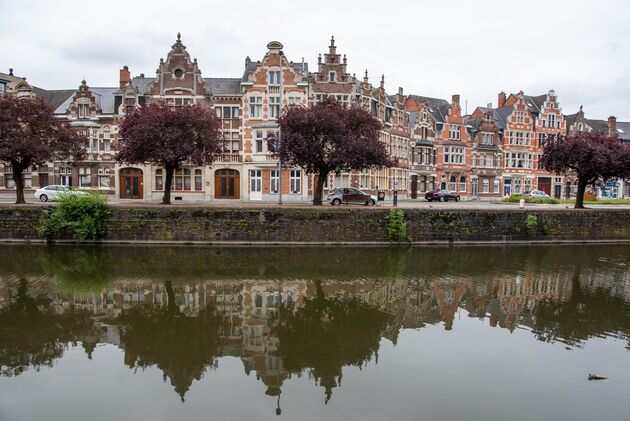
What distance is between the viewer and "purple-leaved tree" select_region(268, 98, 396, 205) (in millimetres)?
27672

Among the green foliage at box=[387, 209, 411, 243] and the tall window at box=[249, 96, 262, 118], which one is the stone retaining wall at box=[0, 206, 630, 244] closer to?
the green foliage at box=[387, 209, 411, 243]

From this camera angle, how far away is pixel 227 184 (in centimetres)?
4109

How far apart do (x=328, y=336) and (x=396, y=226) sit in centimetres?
1457

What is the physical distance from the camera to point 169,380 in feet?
29.4

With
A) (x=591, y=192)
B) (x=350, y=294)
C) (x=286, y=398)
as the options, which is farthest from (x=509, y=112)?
(x=286, y=398)

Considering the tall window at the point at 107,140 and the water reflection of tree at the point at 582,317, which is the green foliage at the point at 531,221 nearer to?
the water reflection of tree at the point at 582,317

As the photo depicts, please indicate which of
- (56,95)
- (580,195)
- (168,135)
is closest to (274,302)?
(168,135)

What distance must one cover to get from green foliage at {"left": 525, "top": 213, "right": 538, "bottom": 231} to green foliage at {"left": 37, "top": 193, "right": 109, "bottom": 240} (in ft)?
72.0

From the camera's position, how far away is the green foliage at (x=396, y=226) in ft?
82.3

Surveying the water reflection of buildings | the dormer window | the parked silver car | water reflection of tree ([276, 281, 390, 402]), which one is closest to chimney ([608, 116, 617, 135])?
the parked silver car

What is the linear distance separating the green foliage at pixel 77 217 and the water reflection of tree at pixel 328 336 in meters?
14.2

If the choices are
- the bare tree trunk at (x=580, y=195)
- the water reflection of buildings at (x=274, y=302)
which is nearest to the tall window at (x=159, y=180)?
the water reflection of buildings at (x=274, y=302)

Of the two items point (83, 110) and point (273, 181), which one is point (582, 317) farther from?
point (83, 110)

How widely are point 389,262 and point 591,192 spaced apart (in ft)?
160
